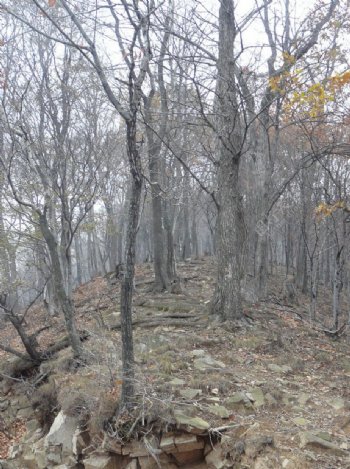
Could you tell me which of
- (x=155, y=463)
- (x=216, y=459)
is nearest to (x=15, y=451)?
(x=155, y=463)

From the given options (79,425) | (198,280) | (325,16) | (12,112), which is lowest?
(79,425)

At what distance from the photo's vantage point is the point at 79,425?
5.57 m

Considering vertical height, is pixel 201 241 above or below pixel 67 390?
above

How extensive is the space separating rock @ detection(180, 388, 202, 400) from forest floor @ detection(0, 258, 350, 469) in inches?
0.5

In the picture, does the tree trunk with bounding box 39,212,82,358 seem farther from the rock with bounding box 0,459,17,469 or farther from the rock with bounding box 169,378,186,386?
the rock with bounding box 169,378,186,386

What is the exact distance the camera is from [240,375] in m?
6.16

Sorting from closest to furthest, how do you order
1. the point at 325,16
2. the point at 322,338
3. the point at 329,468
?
the point at 329,468
the point at 322,338
the point at 325,16

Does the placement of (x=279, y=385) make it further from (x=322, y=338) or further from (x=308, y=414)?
(x=322, y=338)

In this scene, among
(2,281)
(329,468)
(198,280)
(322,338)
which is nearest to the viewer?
(329,468)

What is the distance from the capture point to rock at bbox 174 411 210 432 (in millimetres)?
4844

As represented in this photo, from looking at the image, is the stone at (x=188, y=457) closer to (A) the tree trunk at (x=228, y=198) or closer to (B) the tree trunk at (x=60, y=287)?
(B) the tree trunk at (x=60, y=287)

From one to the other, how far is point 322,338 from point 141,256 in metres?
26.3

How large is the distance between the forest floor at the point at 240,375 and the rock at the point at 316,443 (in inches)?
0.4

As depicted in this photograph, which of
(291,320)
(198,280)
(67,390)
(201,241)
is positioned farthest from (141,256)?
→ (67,390)
